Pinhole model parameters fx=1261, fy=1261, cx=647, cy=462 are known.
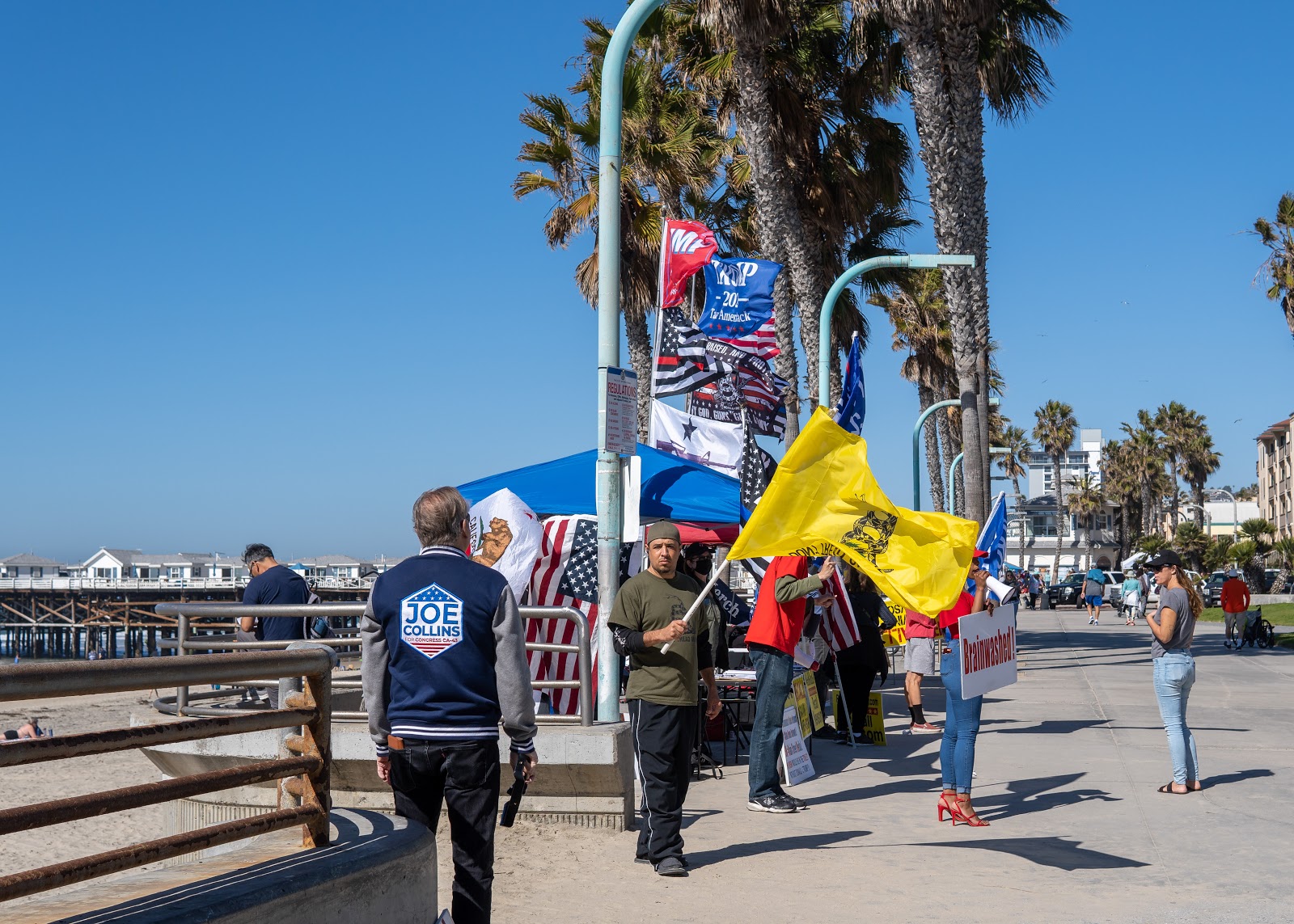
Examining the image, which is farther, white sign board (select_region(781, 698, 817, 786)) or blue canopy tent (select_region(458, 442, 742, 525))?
blue canopy tent (select_region(458, 442, 742, 525))

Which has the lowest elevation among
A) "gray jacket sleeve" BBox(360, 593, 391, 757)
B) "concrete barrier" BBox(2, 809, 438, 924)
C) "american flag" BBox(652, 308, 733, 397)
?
"concrete barrier" BBox(2, 809, 438, 924)

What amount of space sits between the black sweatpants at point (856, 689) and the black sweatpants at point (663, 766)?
6.06 metres

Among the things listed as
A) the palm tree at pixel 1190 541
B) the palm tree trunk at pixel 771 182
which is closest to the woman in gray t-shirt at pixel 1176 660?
the palm tree trunk at pixel 771 182

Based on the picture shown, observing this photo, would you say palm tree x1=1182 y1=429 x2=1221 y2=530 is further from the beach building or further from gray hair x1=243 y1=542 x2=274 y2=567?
gray hair x1=243 y1=542 x2=274 y2=567

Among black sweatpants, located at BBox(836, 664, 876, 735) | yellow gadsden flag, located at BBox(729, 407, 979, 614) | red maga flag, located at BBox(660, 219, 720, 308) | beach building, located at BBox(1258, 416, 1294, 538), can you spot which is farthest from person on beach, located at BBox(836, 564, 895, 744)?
beach building, located at BBox(1258, 416, 1294, 538)

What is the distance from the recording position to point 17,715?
25781mm

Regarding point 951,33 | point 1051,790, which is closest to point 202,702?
point 1051,790

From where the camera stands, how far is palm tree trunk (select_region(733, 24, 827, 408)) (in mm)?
20609

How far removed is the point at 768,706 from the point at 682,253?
828 cm

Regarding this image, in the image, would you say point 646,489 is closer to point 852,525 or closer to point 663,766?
point 852,525

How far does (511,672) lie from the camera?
465 cm

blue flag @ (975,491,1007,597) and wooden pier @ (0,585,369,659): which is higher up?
blue flag @ (975,491,1007,597)

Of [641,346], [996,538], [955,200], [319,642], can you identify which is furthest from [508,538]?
[641,346]

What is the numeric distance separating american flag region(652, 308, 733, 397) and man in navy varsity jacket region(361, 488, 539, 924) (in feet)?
33.0
